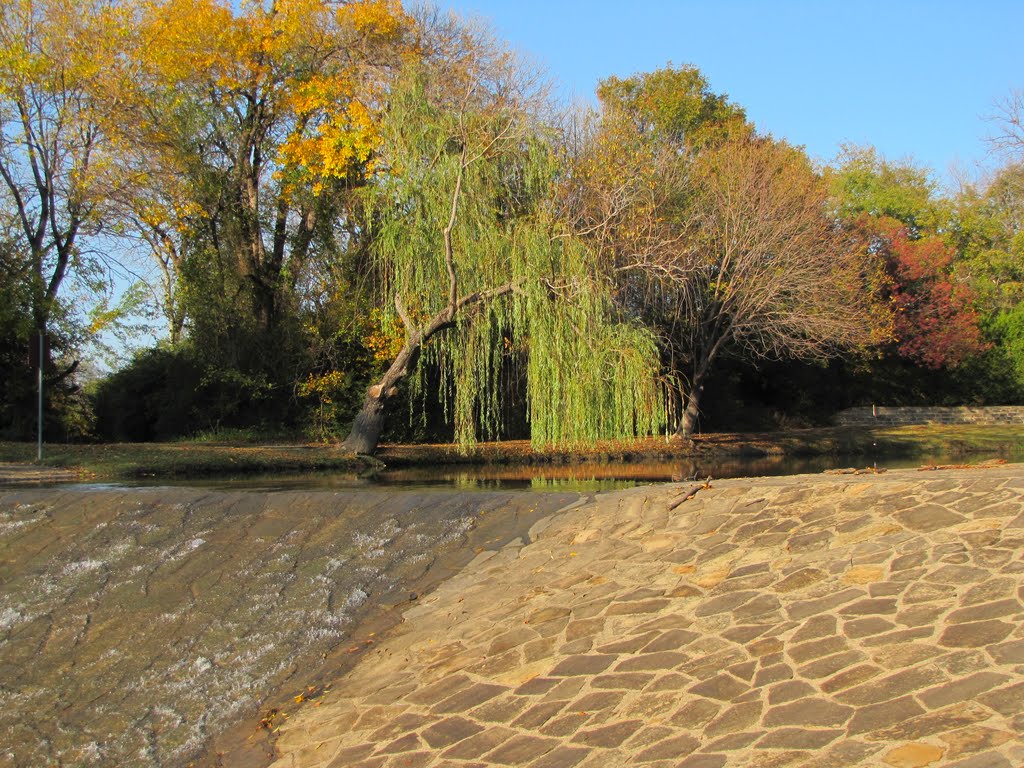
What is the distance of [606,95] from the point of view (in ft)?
116

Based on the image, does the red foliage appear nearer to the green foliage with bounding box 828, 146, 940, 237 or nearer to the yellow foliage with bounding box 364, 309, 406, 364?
the green foliage with bounding box 828, 146, 940, 237

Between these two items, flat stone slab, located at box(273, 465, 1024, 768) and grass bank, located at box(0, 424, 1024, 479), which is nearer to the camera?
flat stone slab, located at box(273, 465, 1024, 768)

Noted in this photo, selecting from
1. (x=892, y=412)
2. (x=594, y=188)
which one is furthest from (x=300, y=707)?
(x=892, y=412)

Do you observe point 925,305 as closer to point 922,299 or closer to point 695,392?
point 922,299

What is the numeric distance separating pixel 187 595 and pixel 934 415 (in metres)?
32.1

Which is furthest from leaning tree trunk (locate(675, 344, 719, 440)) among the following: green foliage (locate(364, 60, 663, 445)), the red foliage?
the red foliage

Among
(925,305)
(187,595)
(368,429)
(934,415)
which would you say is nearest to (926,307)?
(925,305)

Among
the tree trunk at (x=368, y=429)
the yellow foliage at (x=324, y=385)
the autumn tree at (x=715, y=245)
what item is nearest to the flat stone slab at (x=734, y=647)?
the tree trunk at (x=368, y=429)

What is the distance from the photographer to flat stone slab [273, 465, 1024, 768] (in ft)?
14.5

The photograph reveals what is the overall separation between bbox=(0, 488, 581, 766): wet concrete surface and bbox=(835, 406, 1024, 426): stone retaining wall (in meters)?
27.3

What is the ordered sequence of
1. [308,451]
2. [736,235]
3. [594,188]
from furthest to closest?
[736,235] < [594,188] < [308,451]

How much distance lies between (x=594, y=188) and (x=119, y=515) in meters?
14.9

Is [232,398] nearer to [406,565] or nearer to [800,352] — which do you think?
[800,352]

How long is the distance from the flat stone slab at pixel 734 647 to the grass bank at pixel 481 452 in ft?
30.4
